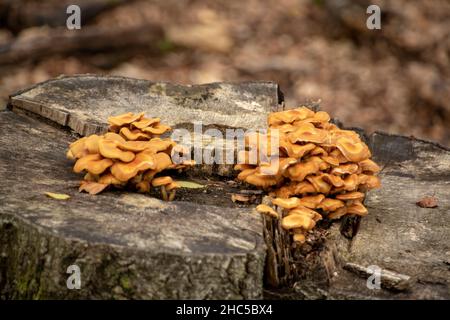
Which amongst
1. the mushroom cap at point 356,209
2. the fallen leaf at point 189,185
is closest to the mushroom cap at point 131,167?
the fallen leaf at point 189,185

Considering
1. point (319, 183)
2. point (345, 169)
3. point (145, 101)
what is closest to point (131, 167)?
point (319, 183)

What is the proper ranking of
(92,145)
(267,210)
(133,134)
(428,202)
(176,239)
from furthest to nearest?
(428,202) < (133,134) < (92,145) < (267,210) < (176,239)

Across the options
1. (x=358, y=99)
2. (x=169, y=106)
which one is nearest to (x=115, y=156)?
(x=169, y=106)

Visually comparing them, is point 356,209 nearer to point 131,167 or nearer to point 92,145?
point 131,167

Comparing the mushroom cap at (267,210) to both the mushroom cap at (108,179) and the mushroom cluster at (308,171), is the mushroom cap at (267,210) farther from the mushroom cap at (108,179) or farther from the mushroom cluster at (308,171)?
the mushroom cap at (108,179)

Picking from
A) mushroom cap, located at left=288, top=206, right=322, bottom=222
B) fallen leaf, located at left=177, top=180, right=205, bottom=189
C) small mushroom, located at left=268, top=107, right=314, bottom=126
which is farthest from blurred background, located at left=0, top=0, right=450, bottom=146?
mushroom cap, located at left=288, top=206, right=322, bottom=222

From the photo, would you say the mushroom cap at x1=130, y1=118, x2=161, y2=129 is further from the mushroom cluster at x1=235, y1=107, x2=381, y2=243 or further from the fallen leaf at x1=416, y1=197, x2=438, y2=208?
the fallen leaf at x1=416, y1=197, x2=438, y2=208
